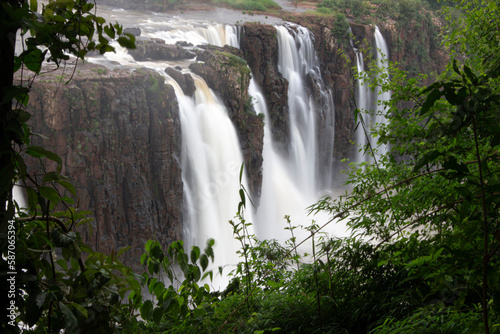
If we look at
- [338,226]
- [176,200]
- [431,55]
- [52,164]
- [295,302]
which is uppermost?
[431,55]

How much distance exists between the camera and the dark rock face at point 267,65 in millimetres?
10922

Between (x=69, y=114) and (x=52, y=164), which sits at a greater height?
(x=69, y=114)

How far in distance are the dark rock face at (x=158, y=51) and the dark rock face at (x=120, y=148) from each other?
4.52 feet

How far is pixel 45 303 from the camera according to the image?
698mm

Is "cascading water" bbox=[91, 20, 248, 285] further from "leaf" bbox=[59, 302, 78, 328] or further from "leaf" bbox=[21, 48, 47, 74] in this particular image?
"leaf" bbox=[59, 302, 78, 328]

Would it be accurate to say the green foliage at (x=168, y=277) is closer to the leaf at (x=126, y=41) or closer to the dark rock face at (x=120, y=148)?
the leaf at (x=126, y=41)

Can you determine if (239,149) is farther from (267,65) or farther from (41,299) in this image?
(41,299)

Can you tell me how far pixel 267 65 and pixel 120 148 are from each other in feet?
16.7

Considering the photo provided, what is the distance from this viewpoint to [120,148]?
725 centimetres

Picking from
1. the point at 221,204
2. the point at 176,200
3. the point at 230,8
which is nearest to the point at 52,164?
the point at 176,200

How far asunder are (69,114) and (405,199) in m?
5.86

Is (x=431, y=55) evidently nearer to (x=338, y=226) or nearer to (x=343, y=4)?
(x=343, y=4)

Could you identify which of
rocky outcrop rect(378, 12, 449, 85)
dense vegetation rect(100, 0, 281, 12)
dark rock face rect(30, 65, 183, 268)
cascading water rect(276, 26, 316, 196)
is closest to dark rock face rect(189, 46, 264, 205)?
dark rock face rect(30, 65, 183, 268)

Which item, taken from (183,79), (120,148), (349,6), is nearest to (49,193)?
(120,148)
